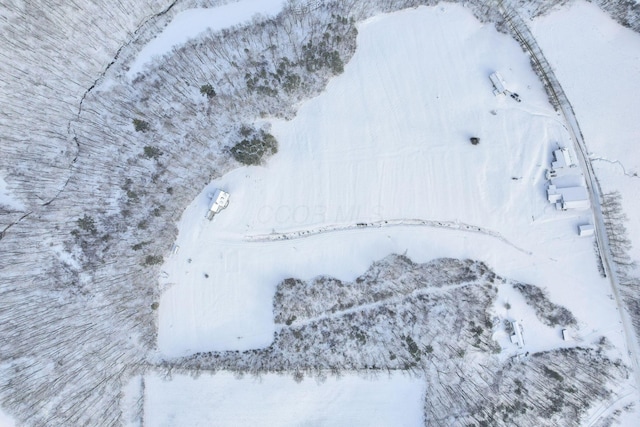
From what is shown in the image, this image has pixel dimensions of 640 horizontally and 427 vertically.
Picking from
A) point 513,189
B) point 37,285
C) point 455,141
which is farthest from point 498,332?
point 37,285

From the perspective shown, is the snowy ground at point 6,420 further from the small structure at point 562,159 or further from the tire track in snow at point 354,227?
the small structure at point 562,159

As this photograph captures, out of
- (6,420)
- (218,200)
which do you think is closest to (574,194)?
(218,200)

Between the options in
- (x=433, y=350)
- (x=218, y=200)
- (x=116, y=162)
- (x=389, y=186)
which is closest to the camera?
(x=433, y=350)

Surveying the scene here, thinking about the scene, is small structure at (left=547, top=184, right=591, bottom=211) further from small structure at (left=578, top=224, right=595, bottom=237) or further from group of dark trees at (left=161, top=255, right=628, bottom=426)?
group of dark trees at (left=161, top=255, right=628, bottom=426)

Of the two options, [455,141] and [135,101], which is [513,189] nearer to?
[455,141]

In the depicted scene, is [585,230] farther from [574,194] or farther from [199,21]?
[199,21]

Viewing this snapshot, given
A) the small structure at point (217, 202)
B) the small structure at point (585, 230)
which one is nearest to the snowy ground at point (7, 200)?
the small structure at point (217, 202)
